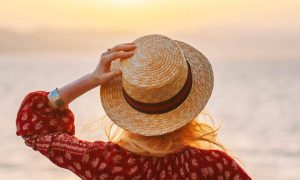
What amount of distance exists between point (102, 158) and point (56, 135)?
0.17 m

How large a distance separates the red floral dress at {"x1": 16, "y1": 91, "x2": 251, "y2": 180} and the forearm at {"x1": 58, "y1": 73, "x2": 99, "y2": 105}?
2.6 inches

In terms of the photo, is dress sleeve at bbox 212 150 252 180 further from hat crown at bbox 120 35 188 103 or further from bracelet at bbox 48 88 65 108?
bracelet at bbox 48 88 65 108

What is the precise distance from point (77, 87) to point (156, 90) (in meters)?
0.26

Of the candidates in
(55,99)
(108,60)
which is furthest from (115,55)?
(55,99)

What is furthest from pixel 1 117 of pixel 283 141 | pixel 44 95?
pixel 44 95

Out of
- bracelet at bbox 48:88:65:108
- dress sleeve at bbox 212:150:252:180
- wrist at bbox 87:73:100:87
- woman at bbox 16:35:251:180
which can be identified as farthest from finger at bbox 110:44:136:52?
dress sleeve at bbox 212:150:252:180

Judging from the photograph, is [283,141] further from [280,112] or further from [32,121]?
[32,121]

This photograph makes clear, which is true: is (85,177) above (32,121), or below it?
below

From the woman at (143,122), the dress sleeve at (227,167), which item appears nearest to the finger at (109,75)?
the woman at (143,122)

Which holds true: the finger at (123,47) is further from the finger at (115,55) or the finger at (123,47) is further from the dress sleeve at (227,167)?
the dress sleeve at (227,167)

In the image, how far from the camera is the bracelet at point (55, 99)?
225 cm

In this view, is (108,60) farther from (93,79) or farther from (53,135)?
(53,135)

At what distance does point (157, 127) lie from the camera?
6.93 feet

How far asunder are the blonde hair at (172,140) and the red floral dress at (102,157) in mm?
25
